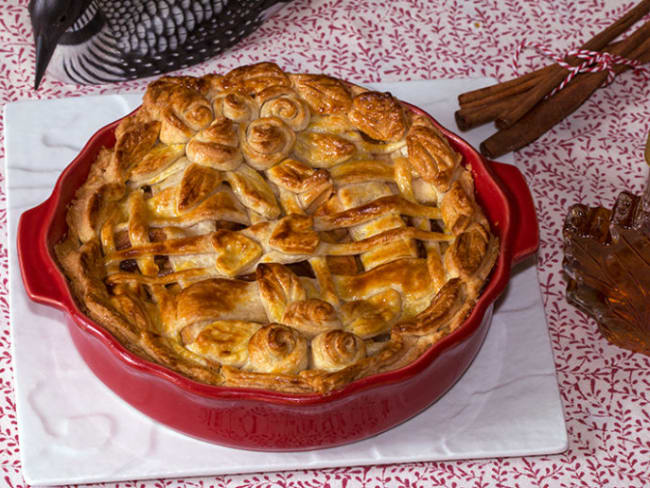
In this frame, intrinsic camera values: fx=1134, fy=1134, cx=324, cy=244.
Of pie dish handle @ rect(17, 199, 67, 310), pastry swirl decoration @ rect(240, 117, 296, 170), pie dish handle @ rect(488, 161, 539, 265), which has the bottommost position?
pie dish handle @ rect(488, 161, 539, 265)

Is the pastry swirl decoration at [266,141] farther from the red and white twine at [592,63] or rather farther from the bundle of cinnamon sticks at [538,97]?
the red and white twine at [592,63]

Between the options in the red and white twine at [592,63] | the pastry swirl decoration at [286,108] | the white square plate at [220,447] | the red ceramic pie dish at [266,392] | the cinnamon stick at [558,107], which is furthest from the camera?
the red and white twine at [592,63]

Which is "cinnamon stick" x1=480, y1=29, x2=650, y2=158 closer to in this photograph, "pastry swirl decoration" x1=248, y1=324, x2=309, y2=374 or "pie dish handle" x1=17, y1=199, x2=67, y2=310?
"pastry swirl decoration" x1=248, y1=324, x2=309, y2=374

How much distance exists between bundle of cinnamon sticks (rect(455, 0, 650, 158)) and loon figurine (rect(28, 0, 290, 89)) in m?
0.52

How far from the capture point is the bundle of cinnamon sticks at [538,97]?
6.97ft

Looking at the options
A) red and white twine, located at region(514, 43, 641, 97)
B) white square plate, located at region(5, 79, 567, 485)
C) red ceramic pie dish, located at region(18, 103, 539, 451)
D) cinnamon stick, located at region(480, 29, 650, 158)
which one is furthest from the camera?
red and white twine, located at region(514, 43, 641, 97)

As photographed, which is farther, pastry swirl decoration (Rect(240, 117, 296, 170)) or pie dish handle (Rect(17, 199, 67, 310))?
pastry swirl decoration (Rect(240, 117, 296, 170))

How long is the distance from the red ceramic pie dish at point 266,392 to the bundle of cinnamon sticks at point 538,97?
36 centimetres

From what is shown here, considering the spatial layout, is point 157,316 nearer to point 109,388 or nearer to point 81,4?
point 109,388

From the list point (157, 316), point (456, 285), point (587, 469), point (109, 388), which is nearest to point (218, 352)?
point (157, 316)

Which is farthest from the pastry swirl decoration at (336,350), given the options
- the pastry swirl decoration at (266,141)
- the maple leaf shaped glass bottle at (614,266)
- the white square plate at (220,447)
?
the maple leaf shaped glass bottle at (614,266)

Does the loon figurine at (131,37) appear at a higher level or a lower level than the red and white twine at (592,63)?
higher

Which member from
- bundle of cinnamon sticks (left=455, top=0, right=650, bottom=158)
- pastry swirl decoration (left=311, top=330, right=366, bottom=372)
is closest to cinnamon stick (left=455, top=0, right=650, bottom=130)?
bundle of cinnamon sticks (left=455, top=0, right=650, bottom=158)

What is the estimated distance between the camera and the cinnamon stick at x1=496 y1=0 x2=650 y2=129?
2133 millimetres
